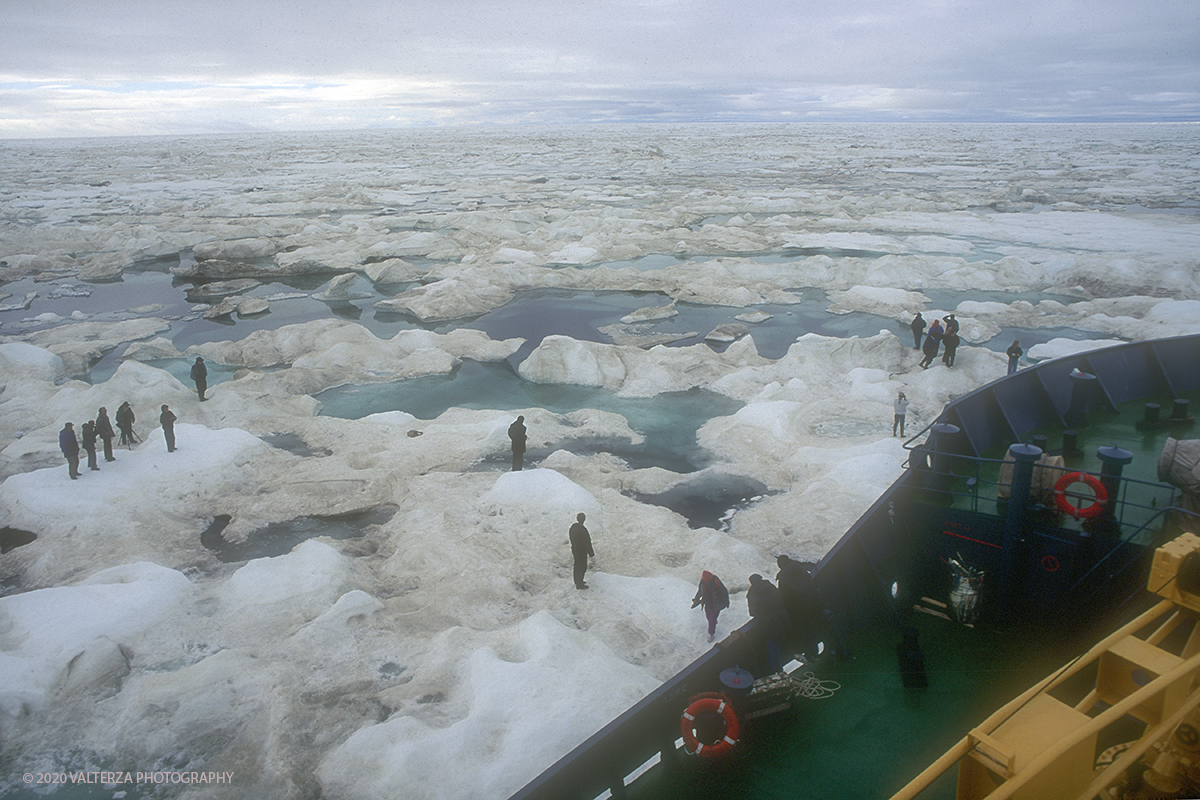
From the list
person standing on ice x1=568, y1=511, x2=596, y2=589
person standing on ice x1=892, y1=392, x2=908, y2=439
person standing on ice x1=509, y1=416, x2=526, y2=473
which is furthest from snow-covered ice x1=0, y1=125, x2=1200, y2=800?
person standing on ice x1=892, y1=392, x2=908, y2=439

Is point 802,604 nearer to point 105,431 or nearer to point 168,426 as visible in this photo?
point 168,426

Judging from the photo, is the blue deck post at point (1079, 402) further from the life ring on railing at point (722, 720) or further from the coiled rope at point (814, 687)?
the life ring on railing at point (722, 720)

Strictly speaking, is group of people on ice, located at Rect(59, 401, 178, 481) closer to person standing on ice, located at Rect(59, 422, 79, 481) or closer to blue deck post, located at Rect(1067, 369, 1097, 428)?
Answer: person standing on ice, located at Rect(59, 422, 79, 481)

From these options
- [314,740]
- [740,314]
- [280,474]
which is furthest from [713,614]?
[740,314]

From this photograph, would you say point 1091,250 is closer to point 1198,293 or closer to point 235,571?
point 1198,293

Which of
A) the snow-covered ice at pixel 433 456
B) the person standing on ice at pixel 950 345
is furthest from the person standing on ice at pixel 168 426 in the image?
the person standing on ice at pixel 950 345

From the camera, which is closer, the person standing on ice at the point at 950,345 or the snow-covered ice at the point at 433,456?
the snow-covered ice at the point at 433,456

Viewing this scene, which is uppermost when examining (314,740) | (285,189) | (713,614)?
(285,189)
